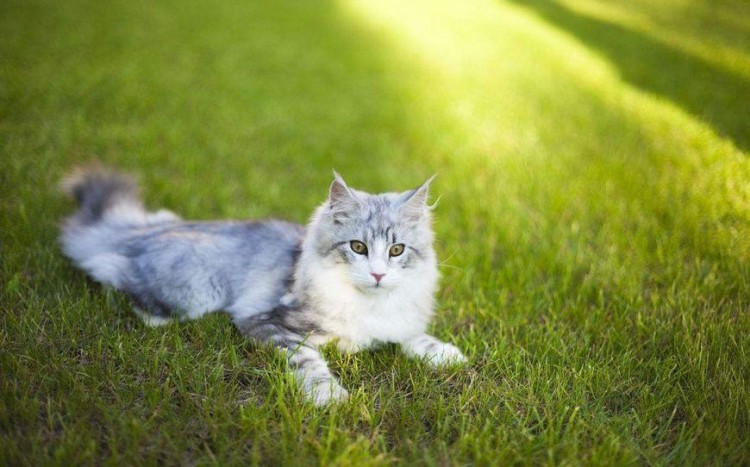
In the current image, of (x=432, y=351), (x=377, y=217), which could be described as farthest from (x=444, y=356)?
(x=377, y=217)

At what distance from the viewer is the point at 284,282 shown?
2.87 m

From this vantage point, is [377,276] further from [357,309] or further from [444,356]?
[444,356]

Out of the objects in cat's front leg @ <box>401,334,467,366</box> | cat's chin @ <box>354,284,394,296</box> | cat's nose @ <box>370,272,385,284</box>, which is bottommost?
cat's front leg @ <box>401,334,467,366</box>

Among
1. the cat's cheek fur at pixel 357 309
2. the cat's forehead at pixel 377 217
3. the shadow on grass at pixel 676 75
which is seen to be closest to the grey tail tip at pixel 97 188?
the cat's cheek fur at pixel 357 309

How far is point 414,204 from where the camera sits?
2.72 metres

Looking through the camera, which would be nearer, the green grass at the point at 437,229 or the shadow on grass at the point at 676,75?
the green grass at the point at 437,229

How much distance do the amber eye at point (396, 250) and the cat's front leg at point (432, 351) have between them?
54cm

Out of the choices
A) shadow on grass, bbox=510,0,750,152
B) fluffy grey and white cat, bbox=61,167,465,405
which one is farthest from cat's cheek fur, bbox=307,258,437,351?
shadow on grass, bbox=510,0,750,152

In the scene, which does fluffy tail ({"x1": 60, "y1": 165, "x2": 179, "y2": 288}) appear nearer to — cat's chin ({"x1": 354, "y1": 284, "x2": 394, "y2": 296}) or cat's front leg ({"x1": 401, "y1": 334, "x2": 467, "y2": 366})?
cat's chin ({"x1": 354, "y1": 284, "x2": 394, "y2": 296})

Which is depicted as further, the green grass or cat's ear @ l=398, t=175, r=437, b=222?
cat's ear @ l=398, t=175, r=437, b=222

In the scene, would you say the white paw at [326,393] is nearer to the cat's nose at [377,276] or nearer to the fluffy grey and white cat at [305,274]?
the fluffy grey and white cat at [305,274]

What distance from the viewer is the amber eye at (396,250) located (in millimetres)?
2613

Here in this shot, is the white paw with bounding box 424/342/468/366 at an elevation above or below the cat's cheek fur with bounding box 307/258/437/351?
below

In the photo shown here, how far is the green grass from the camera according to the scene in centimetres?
215
